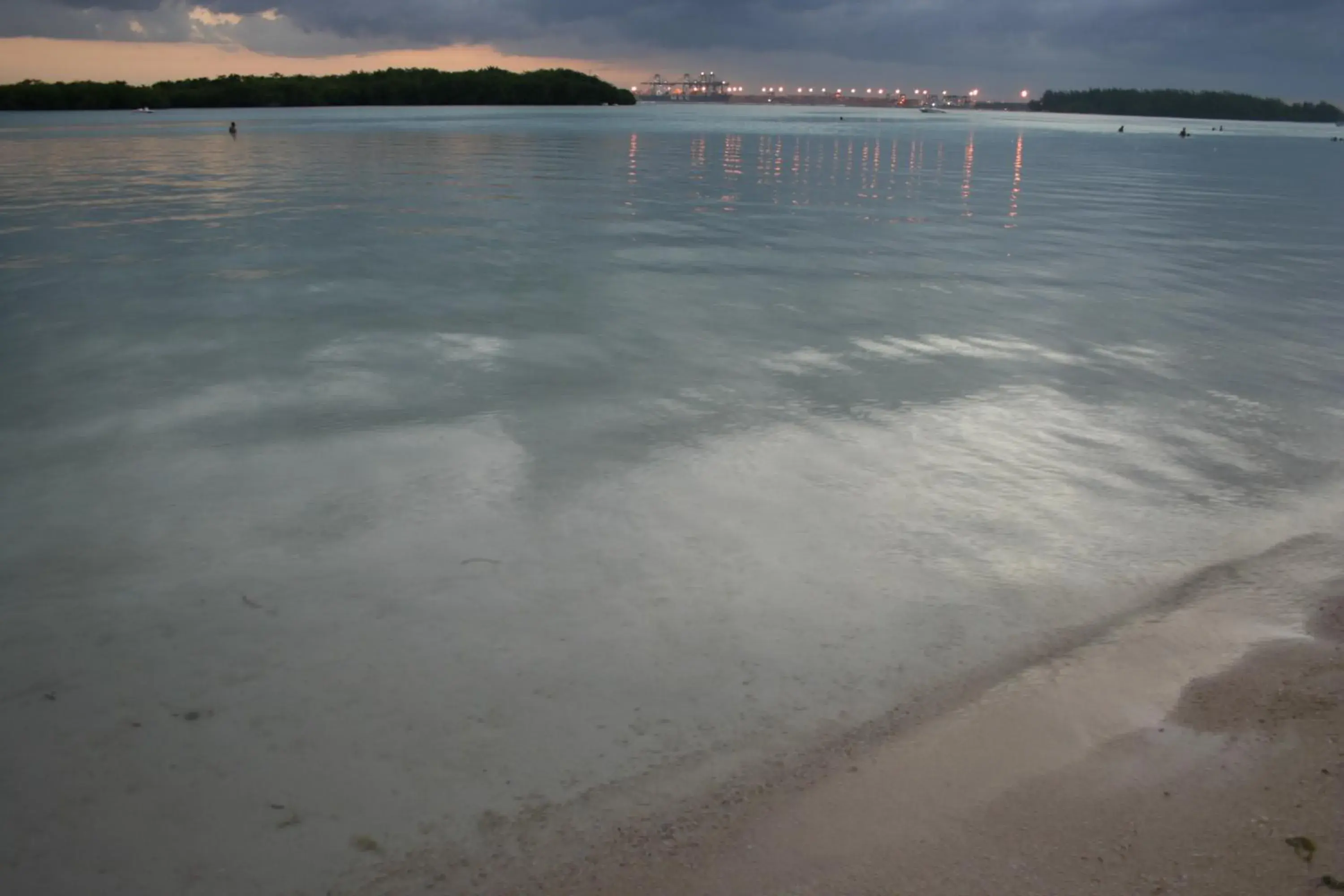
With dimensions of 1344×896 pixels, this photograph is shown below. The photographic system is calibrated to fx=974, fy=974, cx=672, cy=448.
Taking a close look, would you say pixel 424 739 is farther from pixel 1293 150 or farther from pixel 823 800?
pixel 1293 150

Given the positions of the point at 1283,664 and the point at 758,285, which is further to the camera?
the point at 758,285

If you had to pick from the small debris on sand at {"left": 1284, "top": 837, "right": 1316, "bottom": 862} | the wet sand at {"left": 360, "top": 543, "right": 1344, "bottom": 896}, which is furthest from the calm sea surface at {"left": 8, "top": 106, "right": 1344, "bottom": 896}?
the small debris on sand at {"left": 1284, "top": 837, "right": 1316, "bottom": 862}

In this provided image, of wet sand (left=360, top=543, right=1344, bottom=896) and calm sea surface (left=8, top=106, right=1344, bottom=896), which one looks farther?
calm sea surface (left=8, top=106, right=1344, bottom=896)

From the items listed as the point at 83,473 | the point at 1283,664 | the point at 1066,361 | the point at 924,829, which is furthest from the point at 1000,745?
the point at 1066,361

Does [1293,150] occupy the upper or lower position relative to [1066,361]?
upper

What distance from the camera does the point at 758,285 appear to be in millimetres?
12719

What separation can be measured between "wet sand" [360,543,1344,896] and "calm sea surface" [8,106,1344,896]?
270 mm

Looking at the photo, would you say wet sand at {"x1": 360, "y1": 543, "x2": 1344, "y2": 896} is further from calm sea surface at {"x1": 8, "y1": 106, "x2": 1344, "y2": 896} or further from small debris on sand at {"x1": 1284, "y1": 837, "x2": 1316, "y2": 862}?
calm sea surface at {"x1": 8, "y1": 106, "x2": 1344, "y2": 896}

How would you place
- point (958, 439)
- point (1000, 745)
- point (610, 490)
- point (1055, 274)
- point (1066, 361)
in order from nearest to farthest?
point (1000, 745) → point (610, 490) → point (958, 439) → point (1066, 361) → point (1055, 274)

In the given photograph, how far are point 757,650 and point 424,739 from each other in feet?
4.74

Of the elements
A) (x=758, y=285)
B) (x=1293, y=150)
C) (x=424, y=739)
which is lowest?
(x=424, y=739)

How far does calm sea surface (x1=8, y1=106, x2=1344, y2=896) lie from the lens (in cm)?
357

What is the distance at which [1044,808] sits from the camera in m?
3.25

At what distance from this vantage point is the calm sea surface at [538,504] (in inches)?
141
